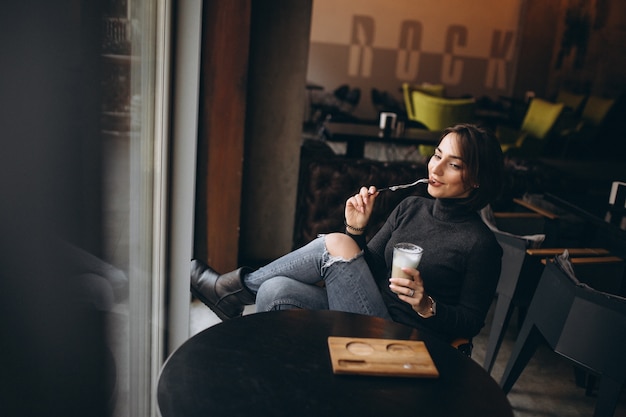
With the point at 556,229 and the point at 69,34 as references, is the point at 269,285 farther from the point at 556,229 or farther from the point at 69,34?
the point at 556,229

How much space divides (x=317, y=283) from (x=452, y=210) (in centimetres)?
51

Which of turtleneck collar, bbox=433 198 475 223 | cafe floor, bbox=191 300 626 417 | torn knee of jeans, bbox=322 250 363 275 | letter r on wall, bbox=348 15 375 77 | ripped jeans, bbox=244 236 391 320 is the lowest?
cafe floor, bbox=191 300 626 417

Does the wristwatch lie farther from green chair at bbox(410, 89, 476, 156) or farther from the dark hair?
green chair at bbox(410, 89, 476, 156)

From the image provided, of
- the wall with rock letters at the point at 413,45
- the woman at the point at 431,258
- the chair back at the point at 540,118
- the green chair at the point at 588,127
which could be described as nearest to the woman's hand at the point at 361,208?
the woman at the point at 431,258

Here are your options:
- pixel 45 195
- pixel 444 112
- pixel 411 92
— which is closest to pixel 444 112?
pixel 444 112

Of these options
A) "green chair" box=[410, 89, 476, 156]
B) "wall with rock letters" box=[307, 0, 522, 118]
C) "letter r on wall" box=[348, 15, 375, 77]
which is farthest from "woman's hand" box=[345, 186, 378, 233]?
"letter r on wall" box=[348, 15, 375, 77]

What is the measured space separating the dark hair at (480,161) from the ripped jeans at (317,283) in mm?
407

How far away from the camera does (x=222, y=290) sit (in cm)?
205

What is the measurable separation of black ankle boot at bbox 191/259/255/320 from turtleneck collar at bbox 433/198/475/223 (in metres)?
0.69

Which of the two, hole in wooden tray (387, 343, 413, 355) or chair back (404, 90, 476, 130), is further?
chair back (404, 90, 476, 130)

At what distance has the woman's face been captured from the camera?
176 centimetres

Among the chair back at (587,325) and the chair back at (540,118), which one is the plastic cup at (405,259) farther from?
the chair back at (540,118)

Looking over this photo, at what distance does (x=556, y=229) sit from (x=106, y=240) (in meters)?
2.29

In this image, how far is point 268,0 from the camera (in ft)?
10.2
